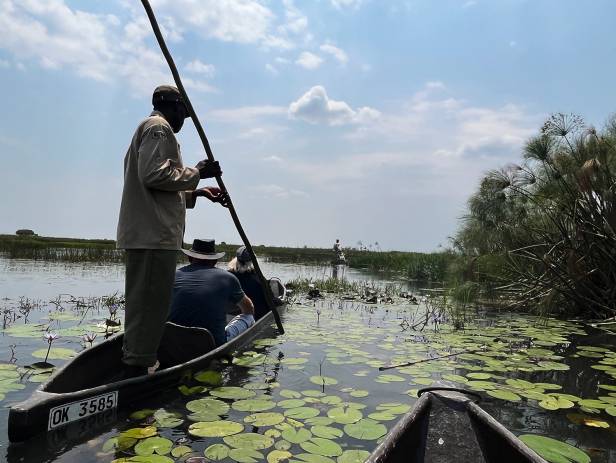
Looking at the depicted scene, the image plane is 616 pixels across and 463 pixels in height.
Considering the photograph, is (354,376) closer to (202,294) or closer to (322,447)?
(202,294)

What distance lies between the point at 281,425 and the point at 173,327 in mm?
1564

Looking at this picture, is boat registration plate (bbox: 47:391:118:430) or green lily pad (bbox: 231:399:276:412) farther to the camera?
green lily pad (bbox: 231:399:276:412)

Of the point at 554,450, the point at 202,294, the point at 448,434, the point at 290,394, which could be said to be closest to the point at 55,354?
the point at 202,294

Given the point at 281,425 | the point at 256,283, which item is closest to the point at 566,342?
the point at 256,283

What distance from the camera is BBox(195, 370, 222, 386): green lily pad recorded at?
4434 mm

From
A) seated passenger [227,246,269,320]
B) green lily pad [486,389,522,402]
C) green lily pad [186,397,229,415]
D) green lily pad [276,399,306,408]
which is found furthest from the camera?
seated passenger [227,246,269,320]

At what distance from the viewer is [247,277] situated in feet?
24.7

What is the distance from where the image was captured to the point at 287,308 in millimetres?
10445

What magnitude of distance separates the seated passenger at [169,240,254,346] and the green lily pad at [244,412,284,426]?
1.45 meters

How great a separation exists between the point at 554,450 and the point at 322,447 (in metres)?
1.58

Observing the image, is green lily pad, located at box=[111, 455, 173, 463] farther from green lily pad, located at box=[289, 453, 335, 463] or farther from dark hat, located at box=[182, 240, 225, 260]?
dark hat, located at box=[182, 240, 225, 260]

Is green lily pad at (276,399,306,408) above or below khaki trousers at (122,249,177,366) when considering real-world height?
below

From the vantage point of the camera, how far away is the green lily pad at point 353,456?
2934 millimetres

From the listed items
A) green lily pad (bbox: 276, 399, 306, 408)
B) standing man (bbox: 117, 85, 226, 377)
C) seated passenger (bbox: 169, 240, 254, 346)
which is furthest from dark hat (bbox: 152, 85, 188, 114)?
green lily pad (bbox: 276, 399, 306, 408)
